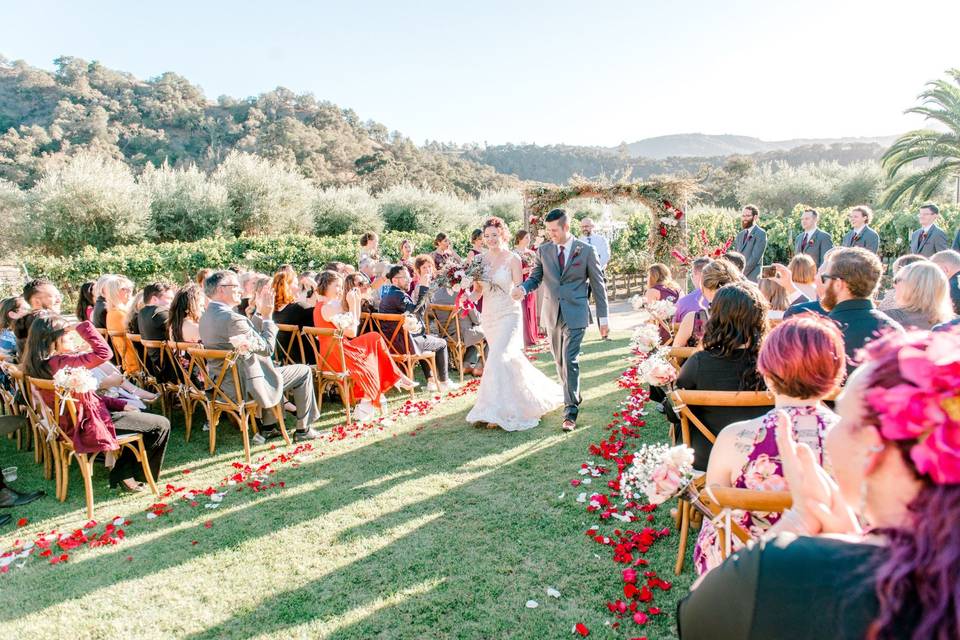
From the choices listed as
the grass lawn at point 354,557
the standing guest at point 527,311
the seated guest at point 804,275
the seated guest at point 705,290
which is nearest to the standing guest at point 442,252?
the standing guest at point 527,311

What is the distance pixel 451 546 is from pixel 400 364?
4.20 metres

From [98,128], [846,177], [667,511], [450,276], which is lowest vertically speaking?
[667,511]

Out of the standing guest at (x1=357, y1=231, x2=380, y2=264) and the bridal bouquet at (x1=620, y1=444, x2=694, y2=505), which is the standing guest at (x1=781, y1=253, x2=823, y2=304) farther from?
the standing guest at (x1=357, y1=231, x2=380, y2=264)

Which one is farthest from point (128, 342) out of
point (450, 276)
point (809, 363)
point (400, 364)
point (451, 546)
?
point (809, 363)

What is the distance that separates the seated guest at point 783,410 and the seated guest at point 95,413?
15.1ft

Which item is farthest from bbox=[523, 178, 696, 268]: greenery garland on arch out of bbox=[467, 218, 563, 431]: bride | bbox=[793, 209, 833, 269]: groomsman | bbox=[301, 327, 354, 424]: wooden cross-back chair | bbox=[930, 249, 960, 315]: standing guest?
bbox=[301, 327, 354, 424]: wooden cross-back chair

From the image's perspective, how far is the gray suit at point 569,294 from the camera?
5855mm

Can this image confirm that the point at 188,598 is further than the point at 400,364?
No

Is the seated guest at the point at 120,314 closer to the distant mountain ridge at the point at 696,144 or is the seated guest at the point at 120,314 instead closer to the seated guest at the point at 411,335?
the seated guest at the point at 411,335

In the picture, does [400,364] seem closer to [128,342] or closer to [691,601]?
[128,342]

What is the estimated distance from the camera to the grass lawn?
311 cm

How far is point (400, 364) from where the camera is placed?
25.5 feet

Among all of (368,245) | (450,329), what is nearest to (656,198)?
(368,245)

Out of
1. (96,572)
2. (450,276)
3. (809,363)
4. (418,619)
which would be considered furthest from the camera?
(450,276)
